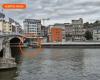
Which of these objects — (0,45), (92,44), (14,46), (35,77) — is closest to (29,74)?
(35,77)

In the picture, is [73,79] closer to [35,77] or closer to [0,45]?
[35,77]

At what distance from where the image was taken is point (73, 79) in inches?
1716

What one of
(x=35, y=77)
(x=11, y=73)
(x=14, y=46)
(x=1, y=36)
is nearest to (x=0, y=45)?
(x=1, y=36)

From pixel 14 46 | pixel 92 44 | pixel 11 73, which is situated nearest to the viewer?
pixel 11 73

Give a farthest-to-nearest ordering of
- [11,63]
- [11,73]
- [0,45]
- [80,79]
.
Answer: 1. [0,45]
2. [11,63]
3. [11,73]
4. [80,79]

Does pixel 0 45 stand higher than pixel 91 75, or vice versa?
pixel 0 45

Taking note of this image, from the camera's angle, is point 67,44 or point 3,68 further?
point 67,44

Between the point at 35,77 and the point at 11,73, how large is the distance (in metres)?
6.47

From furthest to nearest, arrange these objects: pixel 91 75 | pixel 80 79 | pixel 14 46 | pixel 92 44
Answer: pixel 92 44 → pixel 14 46 → pixel 91 75 → pixel 80 79

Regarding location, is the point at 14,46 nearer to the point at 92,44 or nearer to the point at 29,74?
the point at 92,44

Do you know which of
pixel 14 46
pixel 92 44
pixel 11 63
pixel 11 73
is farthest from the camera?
pixel 92 44

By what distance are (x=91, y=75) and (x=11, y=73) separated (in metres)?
12.9

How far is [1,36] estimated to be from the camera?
6119cm

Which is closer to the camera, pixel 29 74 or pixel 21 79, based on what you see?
pixel 21 79
